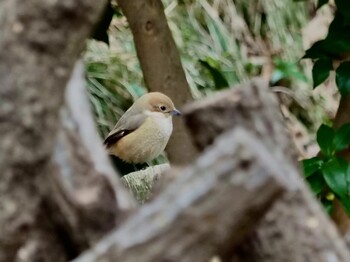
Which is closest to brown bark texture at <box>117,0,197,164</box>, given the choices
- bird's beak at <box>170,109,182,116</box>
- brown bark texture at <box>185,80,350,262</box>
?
bird's beak at <box>170,109,182,116</box>

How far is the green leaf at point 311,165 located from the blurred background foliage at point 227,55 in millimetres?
1388

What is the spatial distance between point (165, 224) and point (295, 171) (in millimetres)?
183

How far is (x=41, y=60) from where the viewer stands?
100cm

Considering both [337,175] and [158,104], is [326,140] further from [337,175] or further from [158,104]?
[158,104]

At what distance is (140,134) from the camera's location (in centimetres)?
313

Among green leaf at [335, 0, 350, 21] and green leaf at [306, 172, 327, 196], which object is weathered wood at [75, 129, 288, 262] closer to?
green leaf at [335, 0, 350, 21]

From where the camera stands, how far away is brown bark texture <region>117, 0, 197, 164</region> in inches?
88.9

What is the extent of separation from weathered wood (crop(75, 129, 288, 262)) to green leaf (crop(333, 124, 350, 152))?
1.36m

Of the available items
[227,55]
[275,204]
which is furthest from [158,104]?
[275,204]

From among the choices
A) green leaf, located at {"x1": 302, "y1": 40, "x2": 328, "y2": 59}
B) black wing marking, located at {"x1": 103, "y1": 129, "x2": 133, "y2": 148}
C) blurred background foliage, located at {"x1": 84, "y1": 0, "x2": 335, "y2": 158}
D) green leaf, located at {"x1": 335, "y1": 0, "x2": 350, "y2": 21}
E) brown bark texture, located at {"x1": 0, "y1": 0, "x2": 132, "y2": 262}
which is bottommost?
brown bark texture, located at {"x1": 0, "y1": 0, "x2": 132, "y2": 262}

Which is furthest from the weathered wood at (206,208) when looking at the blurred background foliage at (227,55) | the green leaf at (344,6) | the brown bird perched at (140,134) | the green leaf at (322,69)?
the blurred background foliage at (227,55)

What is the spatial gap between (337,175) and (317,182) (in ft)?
0.20

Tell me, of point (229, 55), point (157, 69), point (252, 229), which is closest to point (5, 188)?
point (252, 229)

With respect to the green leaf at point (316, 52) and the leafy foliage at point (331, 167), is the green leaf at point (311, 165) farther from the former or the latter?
the green leaf at point (316, 52)
